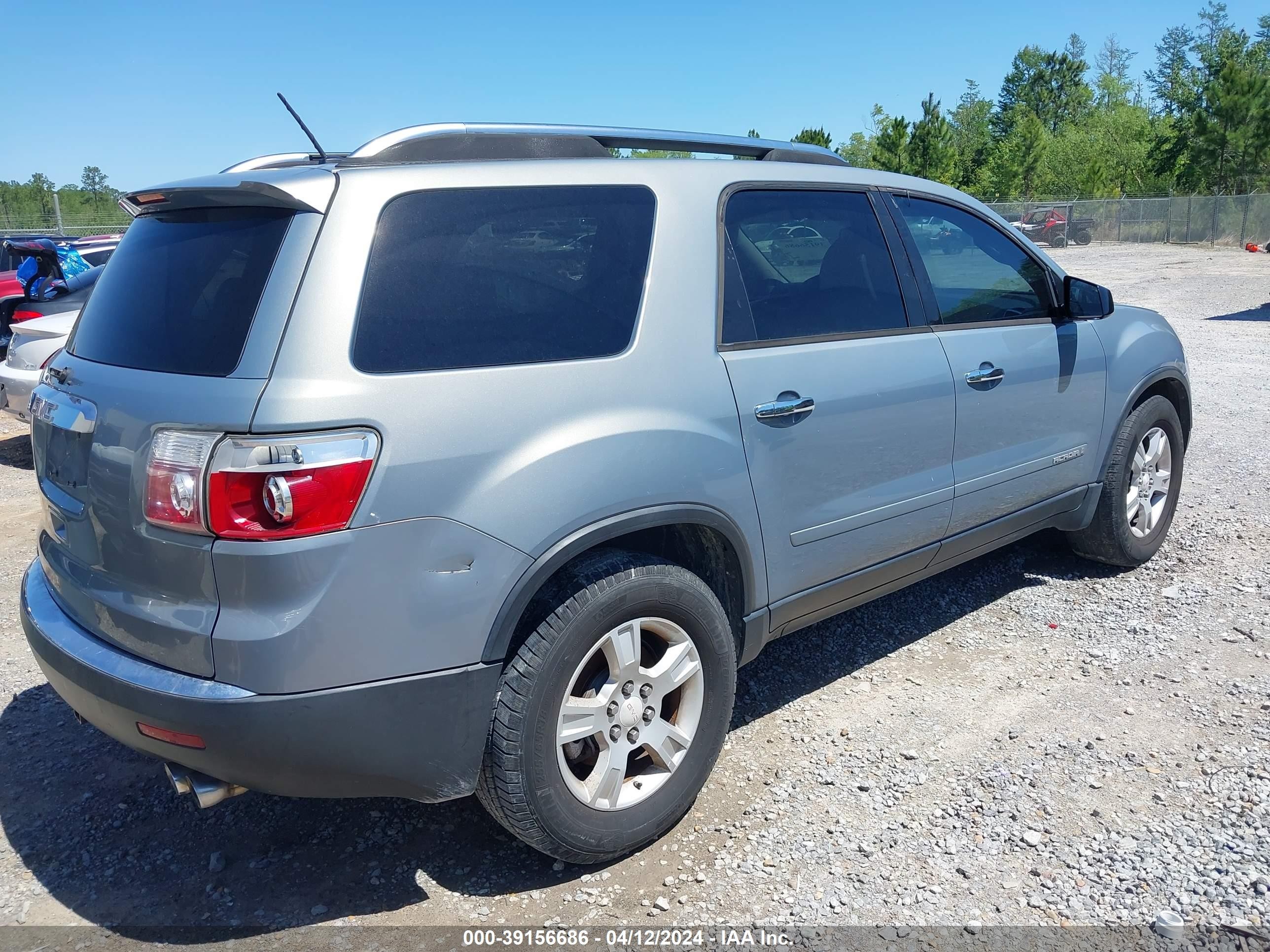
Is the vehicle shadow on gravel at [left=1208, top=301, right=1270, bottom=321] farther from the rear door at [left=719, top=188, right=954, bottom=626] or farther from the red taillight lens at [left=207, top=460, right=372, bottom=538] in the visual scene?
the red taillight lens at [left=207, top=460, right=372, bottom=538]

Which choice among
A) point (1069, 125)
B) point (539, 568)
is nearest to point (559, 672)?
point (539, 568)

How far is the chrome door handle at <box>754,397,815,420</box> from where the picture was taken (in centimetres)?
310

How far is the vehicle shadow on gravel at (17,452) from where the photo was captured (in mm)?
8297

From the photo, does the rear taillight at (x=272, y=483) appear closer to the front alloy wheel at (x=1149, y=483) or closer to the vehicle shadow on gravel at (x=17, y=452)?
the front alloy wheel at (x=1149, y=483)

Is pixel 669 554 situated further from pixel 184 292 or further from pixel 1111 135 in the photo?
pixel 1111 135

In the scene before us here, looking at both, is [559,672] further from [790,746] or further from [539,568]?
[790,746]

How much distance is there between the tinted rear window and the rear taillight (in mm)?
228

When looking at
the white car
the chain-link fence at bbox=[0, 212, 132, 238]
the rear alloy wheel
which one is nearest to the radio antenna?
the rear alloy wheel

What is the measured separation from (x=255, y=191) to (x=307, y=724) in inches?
51.6

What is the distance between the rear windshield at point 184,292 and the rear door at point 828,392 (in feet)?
4.47

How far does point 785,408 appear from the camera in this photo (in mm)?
3156

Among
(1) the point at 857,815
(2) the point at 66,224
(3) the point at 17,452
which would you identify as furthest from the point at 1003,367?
(2) the point at 66,224

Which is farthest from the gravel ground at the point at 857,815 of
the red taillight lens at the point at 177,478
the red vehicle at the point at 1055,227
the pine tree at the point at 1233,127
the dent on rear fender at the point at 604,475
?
the pine tree at the point at 1233,127

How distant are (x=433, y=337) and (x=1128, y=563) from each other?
3.96m
